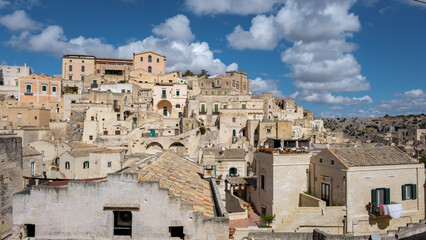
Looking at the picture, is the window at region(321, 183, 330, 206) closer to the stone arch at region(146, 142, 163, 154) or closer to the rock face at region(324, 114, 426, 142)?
the stone arch at region(146, 142, 163, 154)

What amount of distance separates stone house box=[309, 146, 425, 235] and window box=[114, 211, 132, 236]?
1599 centimetres

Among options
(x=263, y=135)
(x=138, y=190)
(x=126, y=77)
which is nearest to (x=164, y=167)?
(x=138, y=190)

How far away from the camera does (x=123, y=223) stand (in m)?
9.88

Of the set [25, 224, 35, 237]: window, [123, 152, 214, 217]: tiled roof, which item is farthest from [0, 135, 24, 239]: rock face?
[123, 152, 214, 217]: tiled roof

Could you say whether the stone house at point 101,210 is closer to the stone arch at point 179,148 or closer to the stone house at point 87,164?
the stone house at point 87,164

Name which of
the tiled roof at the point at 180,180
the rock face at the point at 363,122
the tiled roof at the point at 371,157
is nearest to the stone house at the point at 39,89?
the tiled roof at the point at 180,180

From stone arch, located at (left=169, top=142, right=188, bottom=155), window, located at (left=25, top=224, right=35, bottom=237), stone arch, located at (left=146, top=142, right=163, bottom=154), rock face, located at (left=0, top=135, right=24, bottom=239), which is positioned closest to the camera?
window, located at (left=25, top=224, right=35, bottom=237)

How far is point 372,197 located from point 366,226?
7.09ft

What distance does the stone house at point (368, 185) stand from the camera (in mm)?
20203

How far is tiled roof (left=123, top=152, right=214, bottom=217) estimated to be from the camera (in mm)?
10700

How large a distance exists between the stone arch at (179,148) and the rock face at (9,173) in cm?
3063

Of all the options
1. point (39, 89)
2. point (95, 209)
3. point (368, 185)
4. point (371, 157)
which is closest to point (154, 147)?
point (39, 89)

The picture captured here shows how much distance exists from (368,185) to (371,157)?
8.18 feet

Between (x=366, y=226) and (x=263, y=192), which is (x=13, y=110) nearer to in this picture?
(x=263, y=192)
